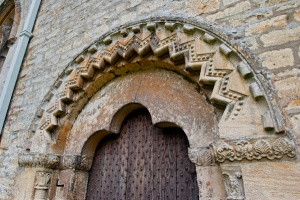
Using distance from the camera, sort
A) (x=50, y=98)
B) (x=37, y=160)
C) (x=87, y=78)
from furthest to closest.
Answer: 1. (x=50, y=98)
2. (x=87, y=78)
3. (x=37, y=160)

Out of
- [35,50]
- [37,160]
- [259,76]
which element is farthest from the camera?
[35,50]

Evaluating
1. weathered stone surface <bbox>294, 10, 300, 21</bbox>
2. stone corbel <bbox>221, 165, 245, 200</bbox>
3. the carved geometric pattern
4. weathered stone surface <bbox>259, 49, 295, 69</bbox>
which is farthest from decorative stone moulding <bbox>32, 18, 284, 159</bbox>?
weathered stone surface <bbox>294, 10, 300, 21</bbox>

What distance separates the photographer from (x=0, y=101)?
3.10m

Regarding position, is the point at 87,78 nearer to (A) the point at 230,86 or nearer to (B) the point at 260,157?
(A) the point at 230,86

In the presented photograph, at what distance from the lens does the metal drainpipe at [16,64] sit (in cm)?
309

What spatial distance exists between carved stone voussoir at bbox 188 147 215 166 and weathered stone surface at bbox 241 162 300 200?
13.7 inches

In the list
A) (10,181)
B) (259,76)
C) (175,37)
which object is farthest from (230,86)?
(10,181)

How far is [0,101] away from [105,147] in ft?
5.57

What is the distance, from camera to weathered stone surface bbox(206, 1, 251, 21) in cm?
170

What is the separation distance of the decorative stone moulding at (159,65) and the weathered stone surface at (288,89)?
0.07m

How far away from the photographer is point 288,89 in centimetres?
133

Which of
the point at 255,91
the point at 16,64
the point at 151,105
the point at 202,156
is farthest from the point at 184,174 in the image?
the point at 16,64

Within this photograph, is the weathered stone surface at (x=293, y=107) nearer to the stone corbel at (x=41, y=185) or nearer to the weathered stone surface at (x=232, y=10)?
the weathered stone surface at (x=232, y=10)

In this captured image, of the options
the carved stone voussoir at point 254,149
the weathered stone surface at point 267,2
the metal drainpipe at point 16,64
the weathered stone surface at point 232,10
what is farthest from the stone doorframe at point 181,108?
the metal drainpipe at point 16,64
